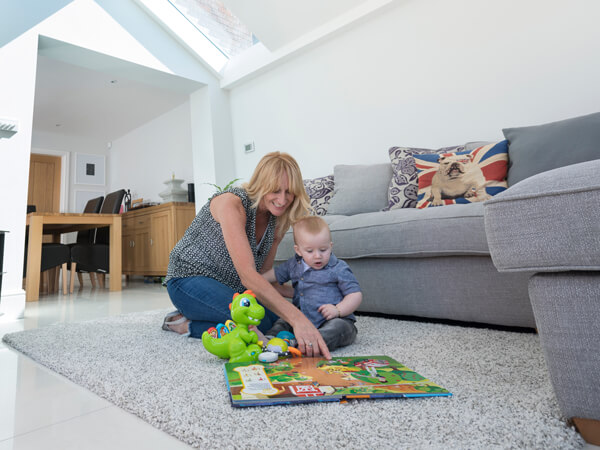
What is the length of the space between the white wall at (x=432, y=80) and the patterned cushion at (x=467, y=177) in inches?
25.3

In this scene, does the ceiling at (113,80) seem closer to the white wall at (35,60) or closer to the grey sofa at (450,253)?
the white wall at (35,60)

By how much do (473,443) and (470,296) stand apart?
95 cm

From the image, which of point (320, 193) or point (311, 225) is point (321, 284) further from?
point (320, 193)

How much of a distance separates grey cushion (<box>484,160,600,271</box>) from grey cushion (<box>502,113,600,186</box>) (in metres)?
1.18

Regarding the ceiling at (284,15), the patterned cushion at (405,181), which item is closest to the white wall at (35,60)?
the ceiling at (284,15)

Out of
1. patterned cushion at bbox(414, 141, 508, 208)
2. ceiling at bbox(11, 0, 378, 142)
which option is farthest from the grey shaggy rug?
ceiling at bbox(11, 0, 378, 142)

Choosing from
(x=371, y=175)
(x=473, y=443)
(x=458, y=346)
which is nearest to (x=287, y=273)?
(x=458, y=346)

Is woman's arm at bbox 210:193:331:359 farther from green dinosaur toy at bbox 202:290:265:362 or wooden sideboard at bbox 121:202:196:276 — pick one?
wooden sideboard at bbox 121:202:196:276

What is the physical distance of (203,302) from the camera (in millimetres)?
1414

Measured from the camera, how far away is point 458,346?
120 centimetres

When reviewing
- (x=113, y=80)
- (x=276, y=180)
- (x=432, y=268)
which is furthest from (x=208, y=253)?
(x=113, y=80)

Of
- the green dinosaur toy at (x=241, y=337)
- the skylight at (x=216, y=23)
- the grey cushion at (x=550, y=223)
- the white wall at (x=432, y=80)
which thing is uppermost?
the skylight at (x=216, y=23)

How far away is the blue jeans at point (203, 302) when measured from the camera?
1394mm

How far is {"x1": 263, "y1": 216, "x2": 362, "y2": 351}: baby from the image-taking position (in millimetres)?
1282
